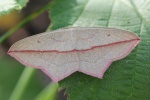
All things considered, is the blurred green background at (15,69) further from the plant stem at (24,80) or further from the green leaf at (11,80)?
the plant stem at (24,80)

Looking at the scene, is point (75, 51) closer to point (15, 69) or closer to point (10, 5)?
point (10, 5)

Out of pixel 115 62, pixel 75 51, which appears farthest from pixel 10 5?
pixel 115 62

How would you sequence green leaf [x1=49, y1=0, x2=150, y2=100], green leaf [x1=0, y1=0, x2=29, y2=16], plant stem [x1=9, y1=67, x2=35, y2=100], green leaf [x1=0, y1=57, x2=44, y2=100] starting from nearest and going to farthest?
green leaf [x1=49, y1=0, x2=150, y2=100] → green leaf [x1=0, y1=0, x2=29, y2=16] → plant stem [x1=9, y1=67, x2=35, y2=100] → green leaf [x1=0, y1=57, x2=44, y2=100]

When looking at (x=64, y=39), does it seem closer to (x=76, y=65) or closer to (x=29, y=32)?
(x=76, y=65)

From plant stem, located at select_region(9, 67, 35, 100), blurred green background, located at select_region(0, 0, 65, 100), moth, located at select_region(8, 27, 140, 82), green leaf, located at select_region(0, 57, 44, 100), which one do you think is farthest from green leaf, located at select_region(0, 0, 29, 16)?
green leaf, located at select_region(0, 57, 44, 100)

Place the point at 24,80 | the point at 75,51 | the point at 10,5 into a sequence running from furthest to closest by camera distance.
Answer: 1. the point at 24,80
2. the point at 10,5
3. the point at 75,51

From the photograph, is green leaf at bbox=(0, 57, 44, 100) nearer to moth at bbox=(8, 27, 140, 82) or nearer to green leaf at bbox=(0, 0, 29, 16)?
green leaf at bbox=(0, 0, 29, 16)

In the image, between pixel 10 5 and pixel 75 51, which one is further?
pixel 10 5

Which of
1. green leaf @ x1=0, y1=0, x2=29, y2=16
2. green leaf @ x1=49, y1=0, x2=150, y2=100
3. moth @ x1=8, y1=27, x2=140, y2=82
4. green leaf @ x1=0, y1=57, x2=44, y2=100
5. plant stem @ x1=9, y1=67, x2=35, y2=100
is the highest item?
green leaf @ x1=0, y1=0, x2=29, y2=16
